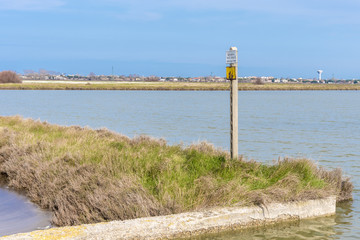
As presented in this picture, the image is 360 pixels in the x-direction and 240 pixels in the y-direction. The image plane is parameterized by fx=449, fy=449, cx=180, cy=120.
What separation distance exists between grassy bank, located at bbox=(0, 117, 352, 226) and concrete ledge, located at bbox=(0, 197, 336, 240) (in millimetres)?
202

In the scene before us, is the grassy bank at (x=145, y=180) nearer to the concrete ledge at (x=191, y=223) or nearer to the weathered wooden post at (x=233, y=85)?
the concrete ledge at (x=191, y=223)

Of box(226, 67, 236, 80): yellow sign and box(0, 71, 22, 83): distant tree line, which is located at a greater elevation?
box(0, 71, 22, 83): distant tree line

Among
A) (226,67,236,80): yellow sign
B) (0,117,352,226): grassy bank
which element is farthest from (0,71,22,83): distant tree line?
(226,67,236,80): yellow sign

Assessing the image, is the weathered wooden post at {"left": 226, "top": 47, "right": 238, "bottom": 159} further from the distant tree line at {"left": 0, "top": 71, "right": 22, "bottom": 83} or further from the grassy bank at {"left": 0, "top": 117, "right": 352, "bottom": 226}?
the distant tree line at {"left": 0, "top": 71, "right": 22, "bottom": 83}

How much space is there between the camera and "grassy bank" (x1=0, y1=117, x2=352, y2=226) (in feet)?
27.8

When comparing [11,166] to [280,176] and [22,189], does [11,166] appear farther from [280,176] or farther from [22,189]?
[280,176]

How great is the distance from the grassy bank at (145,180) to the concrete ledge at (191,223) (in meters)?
0.20

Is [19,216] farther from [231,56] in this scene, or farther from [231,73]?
[231,56]

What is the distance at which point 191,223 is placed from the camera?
8039mm

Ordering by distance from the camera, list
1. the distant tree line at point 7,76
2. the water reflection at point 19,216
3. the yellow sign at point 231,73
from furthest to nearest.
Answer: the distant tree line at point 7,76, the yellow sign at point 231,73, the water reflection at point 19,216

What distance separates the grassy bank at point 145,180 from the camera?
8.48m

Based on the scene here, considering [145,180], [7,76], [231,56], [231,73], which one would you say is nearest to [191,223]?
[145,180]

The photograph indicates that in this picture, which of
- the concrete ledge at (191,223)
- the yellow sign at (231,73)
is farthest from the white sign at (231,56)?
the concrete ledge at (191,223)

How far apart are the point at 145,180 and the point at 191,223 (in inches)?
76.2
